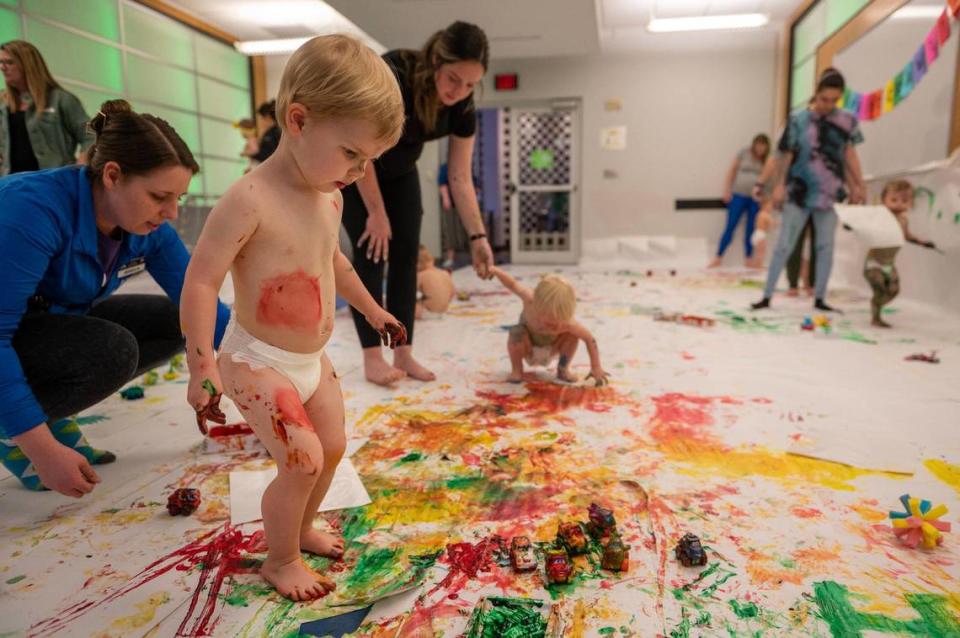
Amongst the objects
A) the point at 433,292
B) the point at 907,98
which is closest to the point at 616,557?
the point at 433,292

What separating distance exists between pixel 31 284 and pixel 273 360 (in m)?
0.66

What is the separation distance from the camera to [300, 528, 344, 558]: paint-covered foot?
1.40 meters

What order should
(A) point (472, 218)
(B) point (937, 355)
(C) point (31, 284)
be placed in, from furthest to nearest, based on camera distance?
(B) point (937, 355) < (A) point (472, 218) < (C) point (31, 284)

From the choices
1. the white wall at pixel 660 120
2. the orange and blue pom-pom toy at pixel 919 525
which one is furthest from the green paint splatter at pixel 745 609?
the white wall at pixel 660 120

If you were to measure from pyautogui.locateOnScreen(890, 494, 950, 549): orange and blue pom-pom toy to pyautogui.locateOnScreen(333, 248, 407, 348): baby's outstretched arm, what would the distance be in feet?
3.76

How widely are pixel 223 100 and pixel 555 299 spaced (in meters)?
7.01

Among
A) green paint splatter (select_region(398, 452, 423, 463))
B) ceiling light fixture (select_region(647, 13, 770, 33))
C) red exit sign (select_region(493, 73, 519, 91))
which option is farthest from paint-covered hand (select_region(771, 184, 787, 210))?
red exit sign (select_region(493, 73, 519, 91))

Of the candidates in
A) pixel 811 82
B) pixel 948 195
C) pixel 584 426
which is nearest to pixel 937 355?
pixel 948 195

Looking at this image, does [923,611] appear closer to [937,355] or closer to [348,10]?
[937,355]

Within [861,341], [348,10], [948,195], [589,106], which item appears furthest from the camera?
[589,106]

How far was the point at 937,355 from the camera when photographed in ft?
10.3

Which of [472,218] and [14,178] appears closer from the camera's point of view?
[14,178]

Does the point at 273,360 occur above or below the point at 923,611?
above

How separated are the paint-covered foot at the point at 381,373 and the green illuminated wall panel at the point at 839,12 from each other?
16.3 feet
